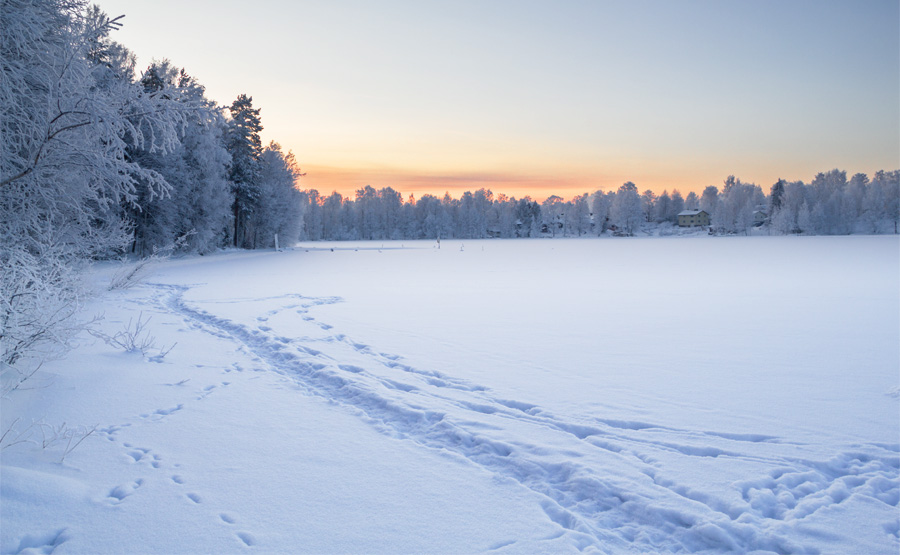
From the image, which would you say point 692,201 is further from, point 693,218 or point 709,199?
point 693,218

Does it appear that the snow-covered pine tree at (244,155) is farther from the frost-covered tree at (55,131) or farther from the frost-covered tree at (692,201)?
the frost-covered tree at (692,201)

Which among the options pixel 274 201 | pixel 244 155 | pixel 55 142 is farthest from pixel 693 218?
pixel 55 142

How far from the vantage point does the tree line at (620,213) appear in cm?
10069

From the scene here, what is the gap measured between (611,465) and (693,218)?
142 m

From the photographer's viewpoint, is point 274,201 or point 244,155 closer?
point 244,155

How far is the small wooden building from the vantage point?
130000mm

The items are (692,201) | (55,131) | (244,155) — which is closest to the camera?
(55,131)

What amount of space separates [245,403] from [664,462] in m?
4.27

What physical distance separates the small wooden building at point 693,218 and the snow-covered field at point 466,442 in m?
132

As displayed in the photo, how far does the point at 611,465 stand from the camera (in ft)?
13.3

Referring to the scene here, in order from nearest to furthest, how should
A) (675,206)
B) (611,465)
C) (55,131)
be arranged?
(611,465), (55,131), (675,206)

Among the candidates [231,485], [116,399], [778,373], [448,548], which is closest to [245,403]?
[116,399]

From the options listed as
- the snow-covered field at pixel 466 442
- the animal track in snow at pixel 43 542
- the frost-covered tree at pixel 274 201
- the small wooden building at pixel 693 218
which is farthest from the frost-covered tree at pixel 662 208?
the animal track in snow at pixel 43 542

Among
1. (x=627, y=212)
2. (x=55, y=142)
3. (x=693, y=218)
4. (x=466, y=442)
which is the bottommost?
(x=466, y=442)
